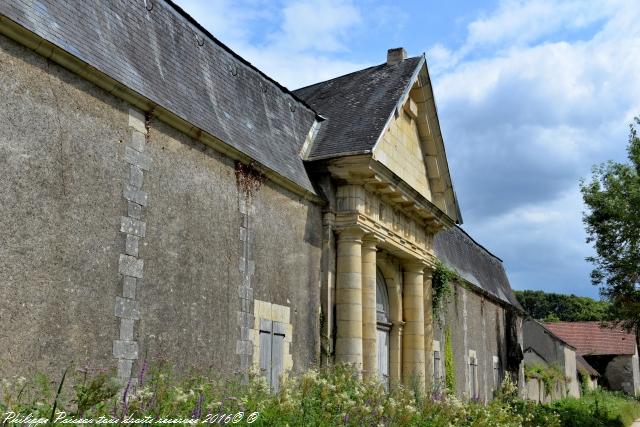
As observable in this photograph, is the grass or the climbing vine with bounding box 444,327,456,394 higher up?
the climbing vine with bounding box 444,327,456,394

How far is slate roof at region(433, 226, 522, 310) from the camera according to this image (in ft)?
68.4

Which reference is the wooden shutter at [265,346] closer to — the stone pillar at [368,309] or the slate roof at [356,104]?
the stone pillar at [368,309]

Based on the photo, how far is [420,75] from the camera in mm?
14477

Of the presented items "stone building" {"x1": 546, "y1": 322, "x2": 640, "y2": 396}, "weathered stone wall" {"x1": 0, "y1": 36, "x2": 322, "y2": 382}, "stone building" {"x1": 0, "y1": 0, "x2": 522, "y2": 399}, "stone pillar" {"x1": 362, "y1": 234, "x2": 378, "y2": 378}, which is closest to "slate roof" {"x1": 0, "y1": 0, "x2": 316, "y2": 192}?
"stone building" {"x1": 0, "y1": 0, "x2": 522, "y2": 399}

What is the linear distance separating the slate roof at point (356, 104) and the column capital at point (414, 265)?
3705mm

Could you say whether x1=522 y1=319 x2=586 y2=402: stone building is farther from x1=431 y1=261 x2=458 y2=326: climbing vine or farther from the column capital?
the column capital

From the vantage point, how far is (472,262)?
78.4 feet

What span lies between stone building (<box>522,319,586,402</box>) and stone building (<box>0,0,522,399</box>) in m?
23.0

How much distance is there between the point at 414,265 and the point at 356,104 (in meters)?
3.88

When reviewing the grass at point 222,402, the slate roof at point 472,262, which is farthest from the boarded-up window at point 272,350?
the slate roof at point 472,262

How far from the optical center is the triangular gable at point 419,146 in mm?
13234

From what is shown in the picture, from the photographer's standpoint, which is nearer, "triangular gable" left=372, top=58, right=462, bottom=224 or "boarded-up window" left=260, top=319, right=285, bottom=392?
"boarded-up window" left=260, top=319, right=285, bottom=392

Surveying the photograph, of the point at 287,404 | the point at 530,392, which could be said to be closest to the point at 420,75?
the point at 287,404

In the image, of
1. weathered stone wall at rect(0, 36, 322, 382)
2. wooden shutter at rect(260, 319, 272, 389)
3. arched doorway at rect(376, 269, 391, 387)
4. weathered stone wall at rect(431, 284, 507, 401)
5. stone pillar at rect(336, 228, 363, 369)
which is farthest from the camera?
weathered stone wall at rect(431, 284, 507, 401)
